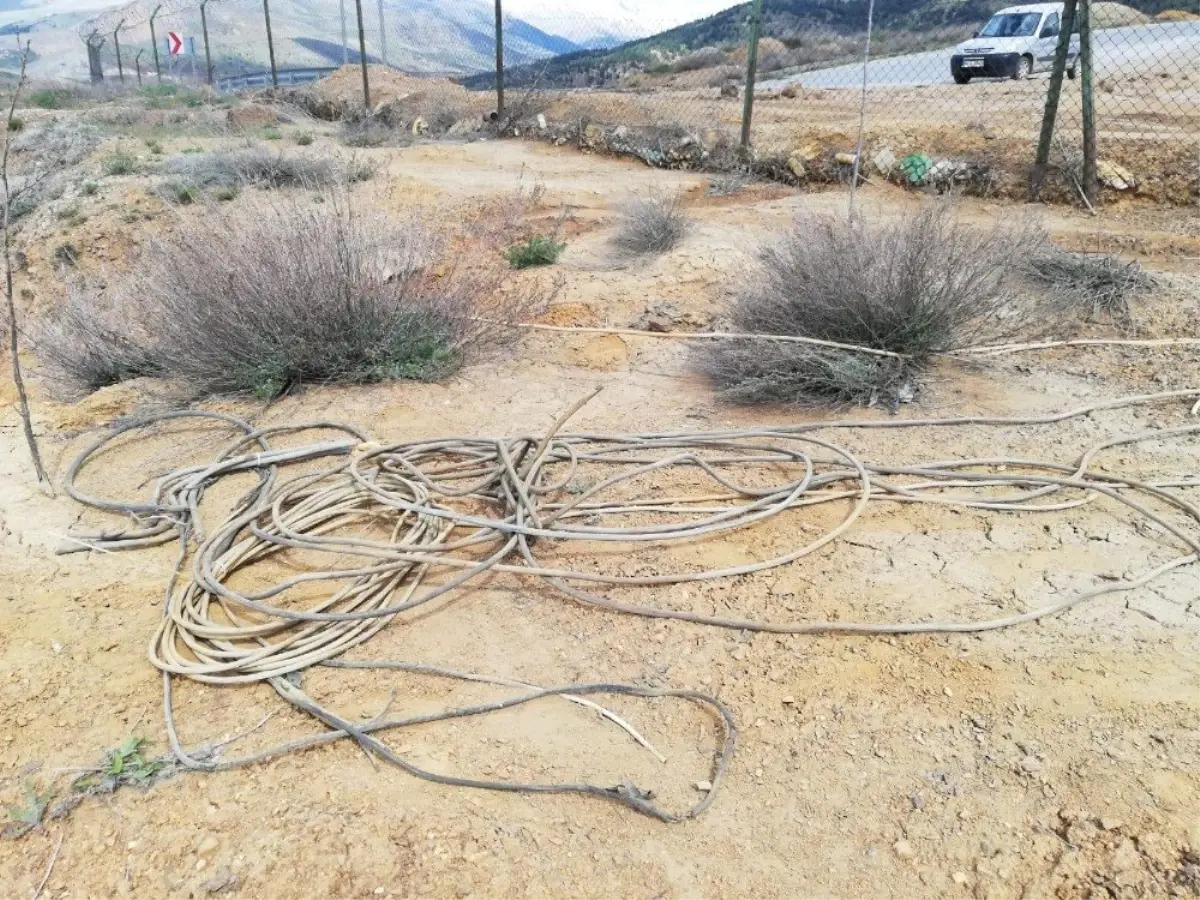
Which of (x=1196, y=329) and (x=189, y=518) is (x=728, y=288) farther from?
(x=189, y=518)

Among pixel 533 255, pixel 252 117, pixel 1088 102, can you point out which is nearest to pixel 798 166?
pixel 1088 102

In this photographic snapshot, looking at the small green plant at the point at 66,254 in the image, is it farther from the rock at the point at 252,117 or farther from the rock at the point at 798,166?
the rock at the point at 252,117

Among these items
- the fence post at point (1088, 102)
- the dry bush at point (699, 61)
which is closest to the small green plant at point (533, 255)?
the fence post at point (1088, 102)

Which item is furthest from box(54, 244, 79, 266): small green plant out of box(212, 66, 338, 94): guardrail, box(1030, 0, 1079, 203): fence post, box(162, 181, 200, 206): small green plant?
box(212, 66, 338, 94): guardrail

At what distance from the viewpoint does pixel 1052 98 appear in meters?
7.56

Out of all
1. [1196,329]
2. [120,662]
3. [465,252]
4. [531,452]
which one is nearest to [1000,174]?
[1196,329]

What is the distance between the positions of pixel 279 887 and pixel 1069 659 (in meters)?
2.18

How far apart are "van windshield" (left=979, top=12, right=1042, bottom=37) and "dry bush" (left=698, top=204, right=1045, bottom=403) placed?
12893 mm

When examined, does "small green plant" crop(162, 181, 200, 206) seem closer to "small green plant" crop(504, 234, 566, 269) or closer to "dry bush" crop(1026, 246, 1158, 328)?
"small green plant" crop(504, 234, 566, 269)

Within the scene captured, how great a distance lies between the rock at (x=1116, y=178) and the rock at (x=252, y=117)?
14824 mm

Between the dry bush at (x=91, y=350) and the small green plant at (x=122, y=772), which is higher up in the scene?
the dry bush at (x=91, y=350)

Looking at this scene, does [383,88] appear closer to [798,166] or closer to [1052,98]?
[798,166]

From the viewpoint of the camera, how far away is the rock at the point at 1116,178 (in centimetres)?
773

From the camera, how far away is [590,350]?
5.29 metres
